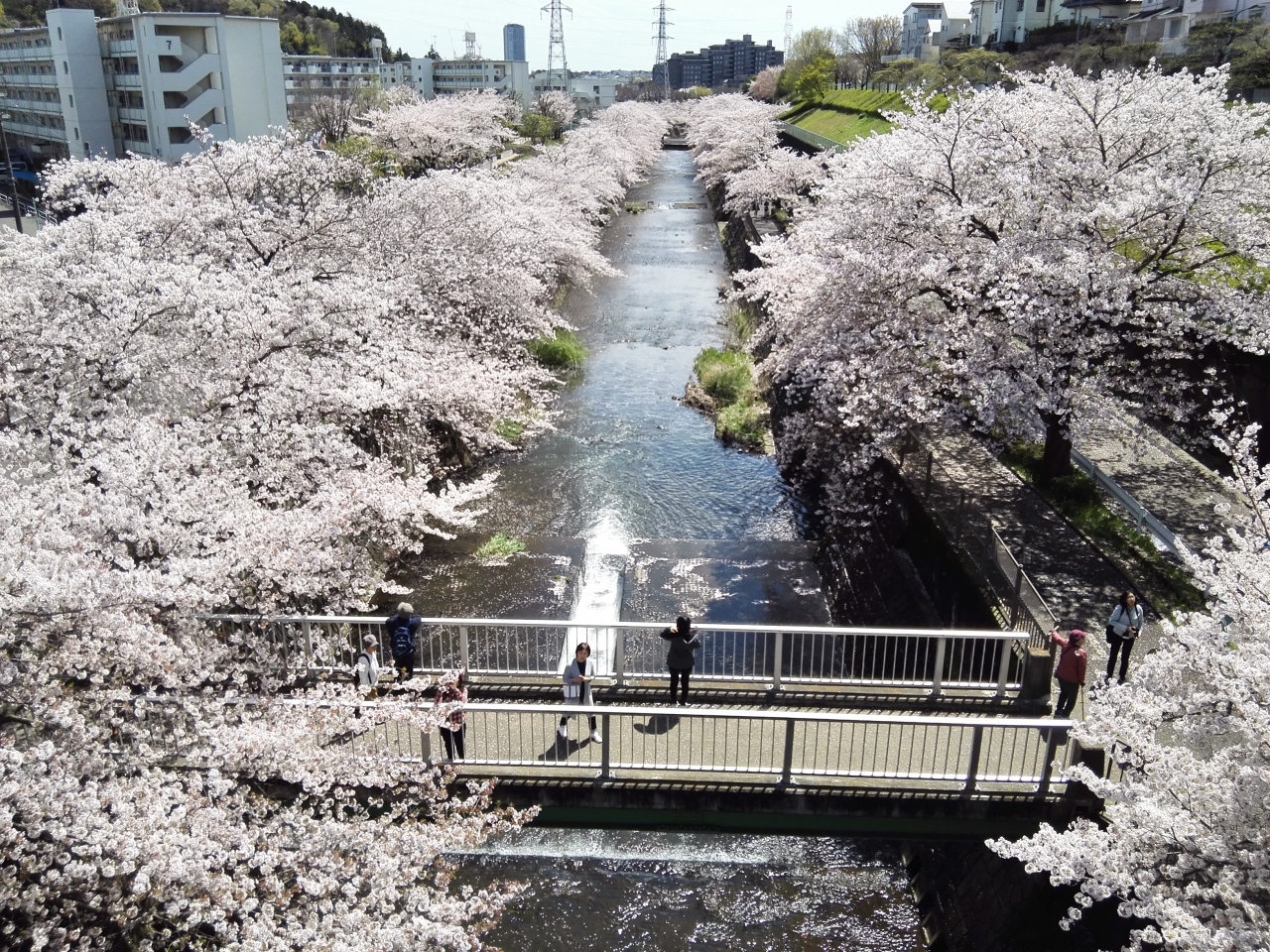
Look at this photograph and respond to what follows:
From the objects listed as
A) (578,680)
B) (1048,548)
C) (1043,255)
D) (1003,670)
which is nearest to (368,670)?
(578,680)

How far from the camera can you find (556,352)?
28141 mm

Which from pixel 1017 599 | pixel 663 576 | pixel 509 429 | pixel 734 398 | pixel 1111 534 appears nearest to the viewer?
pixel 1017 599

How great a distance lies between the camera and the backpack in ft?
31.6

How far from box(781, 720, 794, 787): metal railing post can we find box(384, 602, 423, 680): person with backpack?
3.86 m

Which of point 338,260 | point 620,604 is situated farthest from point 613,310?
point 620,604

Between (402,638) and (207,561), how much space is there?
6.90 feet

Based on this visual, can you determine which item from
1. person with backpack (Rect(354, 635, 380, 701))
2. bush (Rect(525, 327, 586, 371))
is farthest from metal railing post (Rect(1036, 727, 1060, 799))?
bush (Rect(525, 327, 586, 371))

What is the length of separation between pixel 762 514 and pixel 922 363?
4601 mm

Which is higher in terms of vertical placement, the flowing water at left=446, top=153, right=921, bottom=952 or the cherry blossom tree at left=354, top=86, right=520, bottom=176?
the cherry blossom tree at left=354, top=86, right=520, bottom=176

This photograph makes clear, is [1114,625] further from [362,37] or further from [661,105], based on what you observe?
[661,105]

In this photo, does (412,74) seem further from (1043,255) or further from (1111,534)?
(1111,534)

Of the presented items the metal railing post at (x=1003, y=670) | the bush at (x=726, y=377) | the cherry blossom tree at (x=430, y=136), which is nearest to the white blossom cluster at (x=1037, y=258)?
the metal railing post at (x=1003, y=670)

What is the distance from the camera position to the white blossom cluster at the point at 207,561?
6.32 metres

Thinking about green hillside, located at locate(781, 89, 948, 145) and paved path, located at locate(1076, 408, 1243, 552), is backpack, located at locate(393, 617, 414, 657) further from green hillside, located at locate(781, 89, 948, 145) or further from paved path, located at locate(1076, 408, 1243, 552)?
green hillside, located at locate(781, 89, 948, 145)
